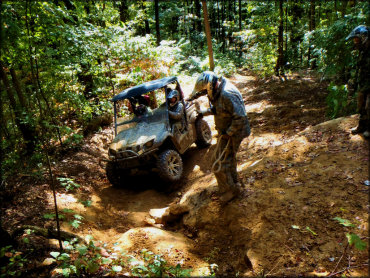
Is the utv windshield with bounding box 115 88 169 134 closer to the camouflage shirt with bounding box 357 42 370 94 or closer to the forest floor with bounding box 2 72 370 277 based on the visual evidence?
the forest floor with bounding box 2 72 370 277

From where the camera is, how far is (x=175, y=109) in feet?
19.7

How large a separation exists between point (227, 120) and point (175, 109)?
2.35 meters

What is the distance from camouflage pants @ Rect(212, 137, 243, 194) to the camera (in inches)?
153

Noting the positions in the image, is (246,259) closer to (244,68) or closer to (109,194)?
(109,194)

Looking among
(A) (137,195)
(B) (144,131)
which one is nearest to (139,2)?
(B) (144,131)

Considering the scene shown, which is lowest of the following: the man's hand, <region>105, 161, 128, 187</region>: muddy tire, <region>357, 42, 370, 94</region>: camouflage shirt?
<region>105, 161, 128, 187</region>: muddy tire

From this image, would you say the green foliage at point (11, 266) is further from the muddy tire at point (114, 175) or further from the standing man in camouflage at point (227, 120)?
the muddy tire at point (114, 175)

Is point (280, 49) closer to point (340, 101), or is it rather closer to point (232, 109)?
point (340, 101)

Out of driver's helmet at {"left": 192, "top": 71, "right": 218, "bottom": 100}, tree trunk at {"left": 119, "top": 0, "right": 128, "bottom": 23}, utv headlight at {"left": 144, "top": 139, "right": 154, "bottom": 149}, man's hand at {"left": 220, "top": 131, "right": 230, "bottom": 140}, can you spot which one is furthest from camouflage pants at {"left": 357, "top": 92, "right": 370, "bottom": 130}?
tree trunk at {"left": 119, "top": 0, "right": 128, "bottom": 23}

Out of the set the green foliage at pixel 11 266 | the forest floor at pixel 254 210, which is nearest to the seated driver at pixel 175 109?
the forest floor at pixel 254 210

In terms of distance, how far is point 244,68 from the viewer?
2084 cm

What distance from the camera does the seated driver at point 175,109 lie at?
5.85 metres

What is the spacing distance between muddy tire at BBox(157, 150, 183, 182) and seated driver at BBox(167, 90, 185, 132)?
0.86 meters

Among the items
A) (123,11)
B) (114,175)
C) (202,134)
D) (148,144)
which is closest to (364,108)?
(202,134)
